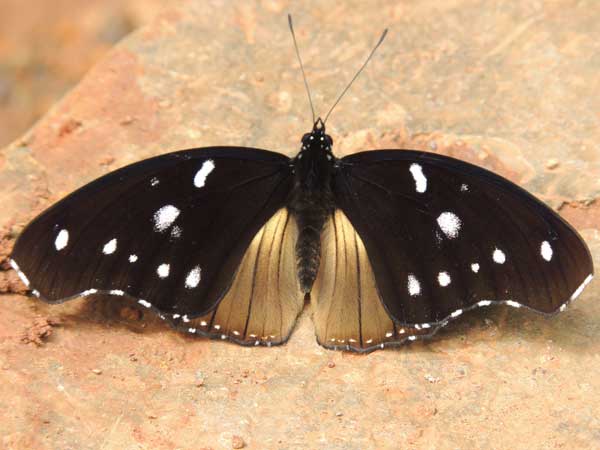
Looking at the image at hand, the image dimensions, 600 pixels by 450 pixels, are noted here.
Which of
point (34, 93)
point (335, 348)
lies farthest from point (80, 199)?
point (34, 93)

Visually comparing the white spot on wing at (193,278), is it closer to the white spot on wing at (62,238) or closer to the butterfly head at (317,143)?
the white spot on wing at (62,238)

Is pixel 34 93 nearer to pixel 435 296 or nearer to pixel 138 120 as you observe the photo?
pixel 138 120

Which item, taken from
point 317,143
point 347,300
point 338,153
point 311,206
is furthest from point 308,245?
point 338,153

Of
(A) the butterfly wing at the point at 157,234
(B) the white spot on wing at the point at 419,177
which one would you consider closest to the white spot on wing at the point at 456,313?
(B) the white spot on wing at the point at 419,177

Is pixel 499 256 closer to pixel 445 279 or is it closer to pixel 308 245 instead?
pixel 445 279

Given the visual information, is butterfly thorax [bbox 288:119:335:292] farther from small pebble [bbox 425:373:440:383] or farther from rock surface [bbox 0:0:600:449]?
small pebble [bbox 425:373:440:383]

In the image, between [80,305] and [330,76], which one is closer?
[80,305]

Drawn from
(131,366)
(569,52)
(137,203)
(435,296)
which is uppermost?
(569,52)
